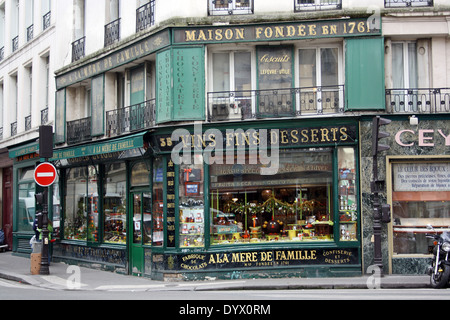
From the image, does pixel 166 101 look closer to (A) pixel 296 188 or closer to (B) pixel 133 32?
(B) pixel 133 32

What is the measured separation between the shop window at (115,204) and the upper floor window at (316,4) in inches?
259

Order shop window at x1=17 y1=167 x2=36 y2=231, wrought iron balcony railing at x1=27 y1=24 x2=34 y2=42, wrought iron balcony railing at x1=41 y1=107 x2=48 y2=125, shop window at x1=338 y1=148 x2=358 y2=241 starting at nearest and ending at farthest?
shop window at x1=338 y1=148 x2=358 y2=241, wrought iron balcony railing at x1=41 y1=107 x2=48 y2=125, shop window at x1=17 y1=167 x2=36 y2=231, wrought iron balcony railing at x1=27 y1=24 x2=34 y2=42

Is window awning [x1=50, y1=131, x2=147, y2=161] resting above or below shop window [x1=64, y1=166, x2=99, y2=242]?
above

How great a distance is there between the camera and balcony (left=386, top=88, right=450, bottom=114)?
15008mm

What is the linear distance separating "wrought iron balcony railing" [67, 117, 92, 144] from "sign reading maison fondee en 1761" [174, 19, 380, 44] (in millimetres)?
5247

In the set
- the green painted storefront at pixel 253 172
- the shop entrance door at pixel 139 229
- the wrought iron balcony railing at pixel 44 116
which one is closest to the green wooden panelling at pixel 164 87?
the green painted storefront at pixel 253 172

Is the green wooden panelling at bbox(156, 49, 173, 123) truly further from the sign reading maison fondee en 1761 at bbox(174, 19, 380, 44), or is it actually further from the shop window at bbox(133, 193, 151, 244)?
the shop window at bbox(133, 193, 151, 244)

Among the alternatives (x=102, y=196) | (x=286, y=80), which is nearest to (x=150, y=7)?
(x=286, y=80)

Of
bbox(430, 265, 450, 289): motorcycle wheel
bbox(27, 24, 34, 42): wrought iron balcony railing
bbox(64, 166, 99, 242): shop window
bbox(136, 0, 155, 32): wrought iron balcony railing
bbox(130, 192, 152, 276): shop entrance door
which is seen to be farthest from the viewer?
bbox(27, 24, 34, 42): wrought iron balcony railing

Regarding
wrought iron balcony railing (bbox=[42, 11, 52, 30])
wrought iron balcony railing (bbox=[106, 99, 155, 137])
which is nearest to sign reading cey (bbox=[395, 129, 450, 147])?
wrought iron balcony railing (bbox=[106, 99, 155, 137])

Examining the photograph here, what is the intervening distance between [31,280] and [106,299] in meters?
4.99

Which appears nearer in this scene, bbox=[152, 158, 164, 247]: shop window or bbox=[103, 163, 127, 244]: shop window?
bbox=[152, 158, 164, 247]: shop window

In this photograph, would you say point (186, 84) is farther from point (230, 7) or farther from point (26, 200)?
point (26, 200)

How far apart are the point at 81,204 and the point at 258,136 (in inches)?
288
